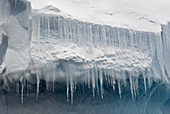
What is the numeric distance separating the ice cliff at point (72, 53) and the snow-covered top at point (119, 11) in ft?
0.58

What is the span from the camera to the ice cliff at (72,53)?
14.8 feet

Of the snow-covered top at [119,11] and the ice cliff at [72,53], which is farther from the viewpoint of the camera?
the snow-covered top at [119,11]

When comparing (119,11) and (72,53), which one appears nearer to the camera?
(72,53)

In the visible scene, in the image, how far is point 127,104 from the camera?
229 inches

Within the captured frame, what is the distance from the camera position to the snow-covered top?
5221 millimetres

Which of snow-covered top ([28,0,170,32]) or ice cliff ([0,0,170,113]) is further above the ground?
snow-covered top ([28,0,170,32])

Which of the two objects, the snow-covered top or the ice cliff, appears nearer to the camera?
the ice cliff

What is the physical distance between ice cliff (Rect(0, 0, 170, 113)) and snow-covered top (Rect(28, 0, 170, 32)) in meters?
0.18

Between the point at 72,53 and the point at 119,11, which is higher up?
the point at 119,11

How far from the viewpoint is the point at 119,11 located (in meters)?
5.91

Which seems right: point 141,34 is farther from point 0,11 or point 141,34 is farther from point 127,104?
point 0,11

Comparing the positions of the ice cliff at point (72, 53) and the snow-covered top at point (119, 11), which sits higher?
the snow-covered top at point (119, 11)

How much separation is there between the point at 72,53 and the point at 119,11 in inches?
78.3

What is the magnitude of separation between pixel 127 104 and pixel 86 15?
2258 millimetres
